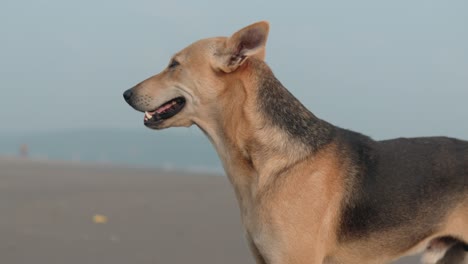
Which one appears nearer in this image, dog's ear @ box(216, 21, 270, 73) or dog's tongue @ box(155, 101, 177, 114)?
dog's ear @ box(216, 21, 270, 73)

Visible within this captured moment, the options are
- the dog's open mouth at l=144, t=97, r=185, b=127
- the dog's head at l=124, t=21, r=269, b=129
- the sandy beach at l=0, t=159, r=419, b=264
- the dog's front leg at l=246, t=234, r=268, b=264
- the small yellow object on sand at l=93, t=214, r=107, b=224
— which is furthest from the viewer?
the small yellow object on sand at l=93, t=214, r=107, b=224

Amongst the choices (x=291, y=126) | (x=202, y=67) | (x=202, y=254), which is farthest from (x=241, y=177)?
(x=202, y=254)

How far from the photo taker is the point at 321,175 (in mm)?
6023

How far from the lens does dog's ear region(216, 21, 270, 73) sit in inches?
237

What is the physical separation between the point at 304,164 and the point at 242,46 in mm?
1251

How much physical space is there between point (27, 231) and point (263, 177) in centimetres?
564

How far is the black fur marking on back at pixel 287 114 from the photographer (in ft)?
20.4

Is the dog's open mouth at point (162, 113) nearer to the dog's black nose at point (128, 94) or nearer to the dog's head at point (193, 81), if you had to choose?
the dog's head at point (193, 81)

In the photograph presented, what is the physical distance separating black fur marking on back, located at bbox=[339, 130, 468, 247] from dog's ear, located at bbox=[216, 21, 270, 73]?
4.14 feet

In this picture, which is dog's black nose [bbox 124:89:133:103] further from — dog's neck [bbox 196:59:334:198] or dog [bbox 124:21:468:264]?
dog's neck [bbox 196:59:334:198]

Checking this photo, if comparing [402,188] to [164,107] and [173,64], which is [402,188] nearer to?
[164,107]

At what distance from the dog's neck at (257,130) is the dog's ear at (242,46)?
12 centimetres

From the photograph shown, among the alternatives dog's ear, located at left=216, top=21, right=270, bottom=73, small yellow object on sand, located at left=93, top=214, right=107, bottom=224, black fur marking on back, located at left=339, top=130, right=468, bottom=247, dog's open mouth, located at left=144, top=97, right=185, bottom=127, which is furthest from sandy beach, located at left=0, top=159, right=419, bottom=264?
dog's ear, located at left=216, top=21, right=270, bottom=73

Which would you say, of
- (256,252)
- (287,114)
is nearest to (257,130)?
(287,114)
